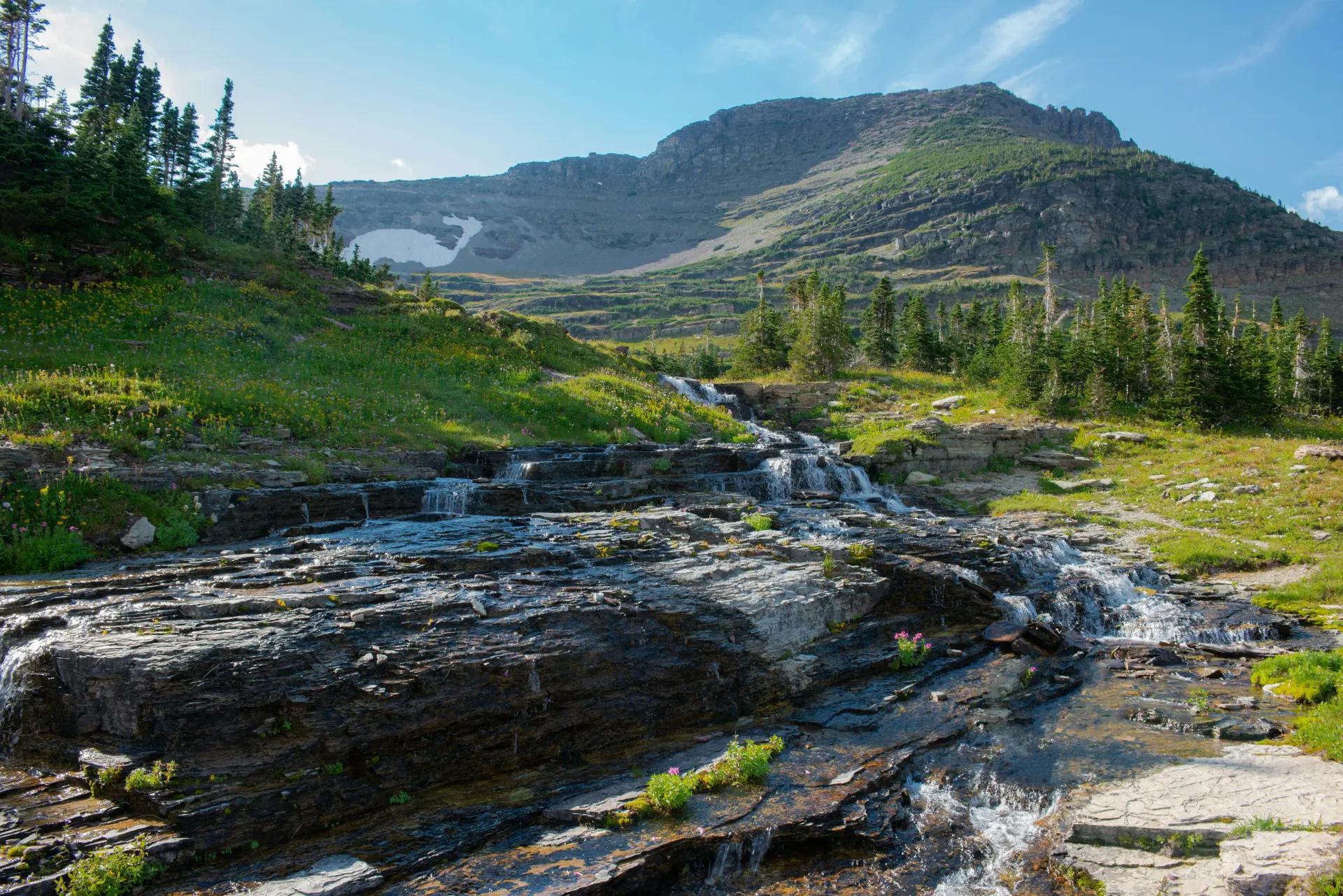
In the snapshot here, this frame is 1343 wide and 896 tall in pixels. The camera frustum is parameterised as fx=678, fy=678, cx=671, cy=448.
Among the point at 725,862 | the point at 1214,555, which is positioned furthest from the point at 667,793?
the point at 1214,555

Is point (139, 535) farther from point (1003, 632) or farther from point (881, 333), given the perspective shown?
point (881, 333)

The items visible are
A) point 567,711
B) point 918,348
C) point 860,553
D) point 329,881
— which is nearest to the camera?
point 329,881

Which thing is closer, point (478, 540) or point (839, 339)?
point (478, 540)

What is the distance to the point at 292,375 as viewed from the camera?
94.7 ft

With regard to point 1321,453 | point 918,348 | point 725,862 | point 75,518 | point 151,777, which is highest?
point 918,348

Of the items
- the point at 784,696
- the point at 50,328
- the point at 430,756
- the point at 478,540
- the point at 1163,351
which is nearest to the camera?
the point at 430,756

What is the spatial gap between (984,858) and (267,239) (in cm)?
6776

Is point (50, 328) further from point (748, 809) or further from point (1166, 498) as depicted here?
point (1166, 498)

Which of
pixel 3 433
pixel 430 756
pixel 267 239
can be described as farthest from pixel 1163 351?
pixel 267 239

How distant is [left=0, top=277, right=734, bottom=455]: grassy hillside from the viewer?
19672 mm

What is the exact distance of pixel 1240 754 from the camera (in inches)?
389

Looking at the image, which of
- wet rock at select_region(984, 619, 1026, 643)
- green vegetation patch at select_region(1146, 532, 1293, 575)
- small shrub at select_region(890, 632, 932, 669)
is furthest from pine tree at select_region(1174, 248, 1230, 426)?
small shrub at select_region(890, 632, 932, 669)

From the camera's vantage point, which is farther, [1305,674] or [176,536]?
[176,536]

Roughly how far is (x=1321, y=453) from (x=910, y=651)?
93.1ft
